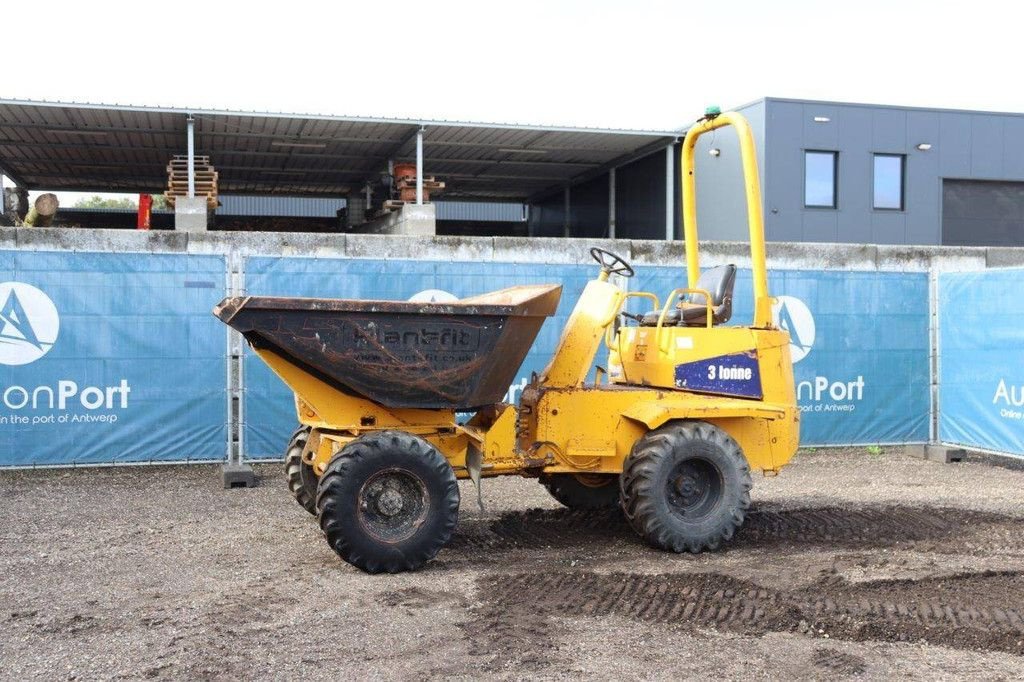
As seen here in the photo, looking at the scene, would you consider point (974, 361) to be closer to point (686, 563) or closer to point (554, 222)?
point (686, 563)

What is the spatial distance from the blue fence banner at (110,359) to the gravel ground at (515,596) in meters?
1.08

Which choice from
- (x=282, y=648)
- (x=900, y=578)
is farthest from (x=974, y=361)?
(x=282, y=648)

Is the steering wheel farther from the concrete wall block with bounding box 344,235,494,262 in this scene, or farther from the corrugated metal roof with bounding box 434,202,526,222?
the corrugated metal roof with bounding box 434,202,526,222

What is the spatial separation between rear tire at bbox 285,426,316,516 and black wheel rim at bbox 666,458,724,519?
2693 millimetres

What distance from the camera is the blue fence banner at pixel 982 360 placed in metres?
11.5

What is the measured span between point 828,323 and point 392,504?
730 cm

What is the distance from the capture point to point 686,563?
7059 mm

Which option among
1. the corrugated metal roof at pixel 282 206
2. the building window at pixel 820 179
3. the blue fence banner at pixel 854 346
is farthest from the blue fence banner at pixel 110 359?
the corrugated metal roof at pixel 282 206

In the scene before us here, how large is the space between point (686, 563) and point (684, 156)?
334 cm

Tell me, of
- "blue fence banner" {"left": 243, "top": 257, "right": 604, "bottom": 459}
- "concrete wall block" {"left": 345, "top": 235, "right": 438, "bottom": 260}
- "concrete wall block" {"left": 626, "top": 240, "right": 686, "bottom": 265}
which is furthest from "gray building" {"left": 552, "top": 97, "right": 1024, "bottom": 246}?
"blue fence banner" {"left": 243, "top": 257, "right": 604, "bottom": 459}

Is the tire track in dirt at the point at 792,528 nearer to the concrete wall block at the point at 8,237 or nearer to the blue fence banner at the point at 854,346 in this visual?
the blue fence banner at the point at 854,346

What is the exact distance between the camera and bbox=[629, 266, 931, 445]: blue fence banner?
1225 cm

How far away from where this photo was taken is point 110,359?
10477 mm

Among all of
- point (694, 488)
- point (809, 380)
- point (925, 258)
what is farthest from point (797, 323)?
point (694, 488)
